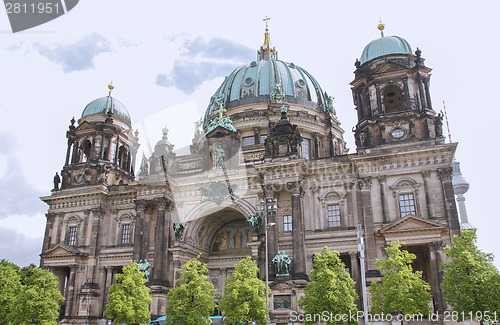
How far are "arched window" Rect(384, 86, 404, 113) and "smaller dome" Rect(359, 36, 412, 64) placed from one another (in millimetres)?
3594

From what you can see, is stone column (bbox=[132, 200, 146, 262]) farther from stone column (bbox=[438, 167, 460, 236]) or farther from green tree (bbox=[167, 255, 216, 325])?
stone column (bbox=[438, 167, 460, 236])

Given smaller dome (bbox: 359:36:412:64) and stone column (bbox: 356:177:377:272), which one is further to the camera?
smaller dome (bbox: 359:36:412:64)

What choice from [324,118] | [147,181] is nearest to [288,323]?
[147,181]

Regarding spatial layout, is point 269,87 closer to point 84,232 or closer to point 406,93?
point 406,93

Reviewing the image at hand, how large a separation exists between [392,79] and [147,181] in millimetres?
24527

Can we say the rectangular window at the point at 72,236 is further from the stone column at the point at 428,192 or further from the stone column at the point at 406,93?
the stone column at the point at 406,93

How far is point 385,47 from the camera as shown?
41688mm

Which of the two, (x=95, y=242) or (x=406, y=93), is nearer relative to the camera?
(x=406, y=93)

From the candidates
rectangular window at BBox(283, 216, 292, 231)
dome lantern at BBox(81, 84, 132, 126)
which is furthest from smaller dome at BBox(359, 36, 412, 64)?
dome lantern at BBox(81, 84, 132, 126)

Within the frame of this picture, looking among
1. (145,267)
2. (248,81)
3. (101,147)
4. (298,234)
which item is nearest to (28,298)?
(145,267)

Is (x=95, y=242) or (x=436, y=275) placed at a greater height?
(x=95, y=242)

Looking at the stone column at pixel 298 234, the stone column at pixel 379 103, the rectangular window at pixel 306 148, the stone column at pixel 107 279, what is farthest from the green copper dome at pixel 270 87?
the stone column at pixel 107 279

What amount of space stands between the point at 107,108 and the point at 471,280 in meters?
41.5

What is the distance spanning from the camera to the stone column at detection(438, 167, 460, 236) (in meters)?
33.7
